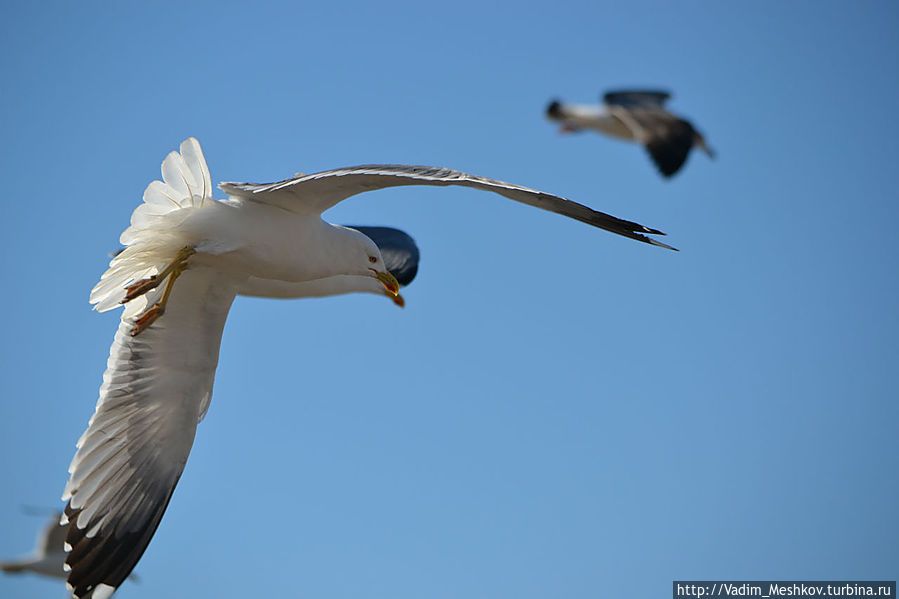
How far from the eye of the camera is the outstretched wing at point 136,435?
509 cm

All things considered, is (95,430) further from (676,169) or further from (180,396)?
(676,169)

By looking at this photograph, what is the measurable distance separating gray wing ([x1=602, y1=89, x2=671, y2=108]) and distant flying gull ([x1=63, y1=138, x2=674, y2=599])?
404cm

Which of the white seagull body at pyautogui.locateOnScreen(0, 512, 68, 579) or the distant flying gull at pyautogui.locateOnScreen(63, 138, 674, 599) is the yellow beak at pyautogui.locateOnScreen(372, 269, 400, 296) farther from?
the white seagull body at pyautogui.locateOnScreen(0, 512, 68, 579)

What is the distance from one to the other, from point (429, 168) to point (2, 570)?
25.3 ft

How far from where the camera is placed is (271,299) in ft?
23.7

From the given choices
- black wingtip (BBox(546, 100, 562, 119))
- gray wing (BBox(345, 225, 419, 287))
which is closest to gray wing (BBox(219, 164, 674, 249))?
gray wing (BBox(345, 225, 419, 287))

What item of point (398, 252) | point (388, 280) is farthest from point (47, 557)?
point (388, 280)

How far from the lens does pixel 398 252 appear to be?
26.4 ft

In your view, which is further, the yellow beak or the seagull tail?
the yellow beak

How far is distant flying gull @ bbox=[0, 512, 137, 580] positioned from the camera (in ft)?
31.7

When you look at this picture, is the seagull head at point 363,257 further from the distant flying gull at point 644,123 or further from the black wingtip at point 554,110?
the black wingtip at point 554,110

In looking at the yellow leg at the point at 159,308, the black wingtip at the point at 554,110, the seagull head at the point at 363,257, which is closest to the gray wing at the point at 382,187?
the seagull head at the point at 363,257

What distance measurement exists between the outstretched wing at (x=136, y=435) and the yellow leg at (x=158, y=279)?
0.29 meters

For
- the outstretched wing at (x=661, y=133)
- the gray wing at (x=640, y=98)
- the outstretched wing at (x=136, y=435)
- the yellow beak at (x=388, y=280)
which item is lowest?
the outstretched wing at (x=136, y=435)
